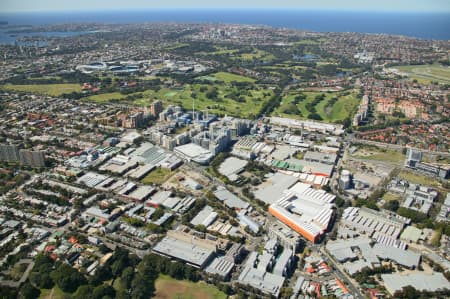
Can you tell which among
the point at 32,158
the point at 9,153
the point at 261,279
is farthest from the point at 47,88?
the point at 261,279

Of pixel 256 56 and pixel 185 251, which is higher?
pixel 256 56

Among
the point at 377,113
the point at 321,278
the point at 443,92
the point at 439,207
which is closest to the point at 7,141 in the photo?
the point at 321,278

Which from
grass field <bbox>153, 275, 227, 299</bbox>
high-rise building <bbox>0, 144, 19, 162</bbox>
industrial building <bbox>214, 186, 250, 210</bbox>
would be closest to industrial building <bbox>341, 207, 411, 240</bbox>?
industrial building <bbox>214, 186, 250, 210</bbox>

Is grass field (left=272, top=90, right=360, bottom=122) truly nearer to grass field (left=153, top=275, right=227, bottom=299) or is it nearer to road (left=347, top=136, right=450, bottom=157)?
road (left=347, top=136, right=450, bottom=157)

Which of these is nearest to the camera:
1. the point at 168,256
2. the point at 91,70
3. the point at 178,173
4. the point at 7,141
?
the point at 168,256

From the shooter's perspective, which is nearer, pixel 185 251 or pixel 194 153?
pixel 185 251

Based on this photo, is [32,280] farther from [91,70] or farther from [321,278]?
[91,70]

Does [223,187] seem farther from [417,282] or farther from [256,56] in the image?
[256,56]
